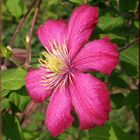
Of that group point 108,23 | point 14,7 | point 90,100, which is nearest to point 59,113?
point 90,100

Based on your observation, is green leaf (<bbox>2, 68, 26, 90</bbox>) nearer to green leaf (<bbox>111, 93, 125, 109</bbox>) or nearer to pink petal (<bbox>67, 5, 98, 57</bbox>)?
pink petal (<bbox>67, 5, 98, 57</bbox>)

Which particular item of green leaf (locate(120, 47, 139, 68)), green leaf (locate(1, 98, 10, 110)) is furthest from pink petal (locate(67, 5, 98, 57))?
green leaf (locate(120, 47, 139, 68))

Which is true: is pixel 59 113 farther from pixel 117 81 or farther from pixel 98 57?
pixel 117 81

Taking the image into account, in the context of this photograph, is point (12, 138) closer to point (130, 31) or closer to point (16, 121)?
point (16, 121)

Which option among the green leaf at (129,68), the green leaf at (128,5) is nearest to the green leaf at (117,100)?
the green leaf at (129,68)

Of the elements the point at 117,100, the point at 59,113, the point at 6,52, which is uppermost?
the point at 6,52

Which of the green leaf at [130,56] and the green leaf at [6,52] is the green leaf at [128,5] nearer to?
the green leaf at [130,56]

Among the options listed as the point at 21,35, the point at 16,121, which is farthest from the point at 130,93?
the point at 21,35
